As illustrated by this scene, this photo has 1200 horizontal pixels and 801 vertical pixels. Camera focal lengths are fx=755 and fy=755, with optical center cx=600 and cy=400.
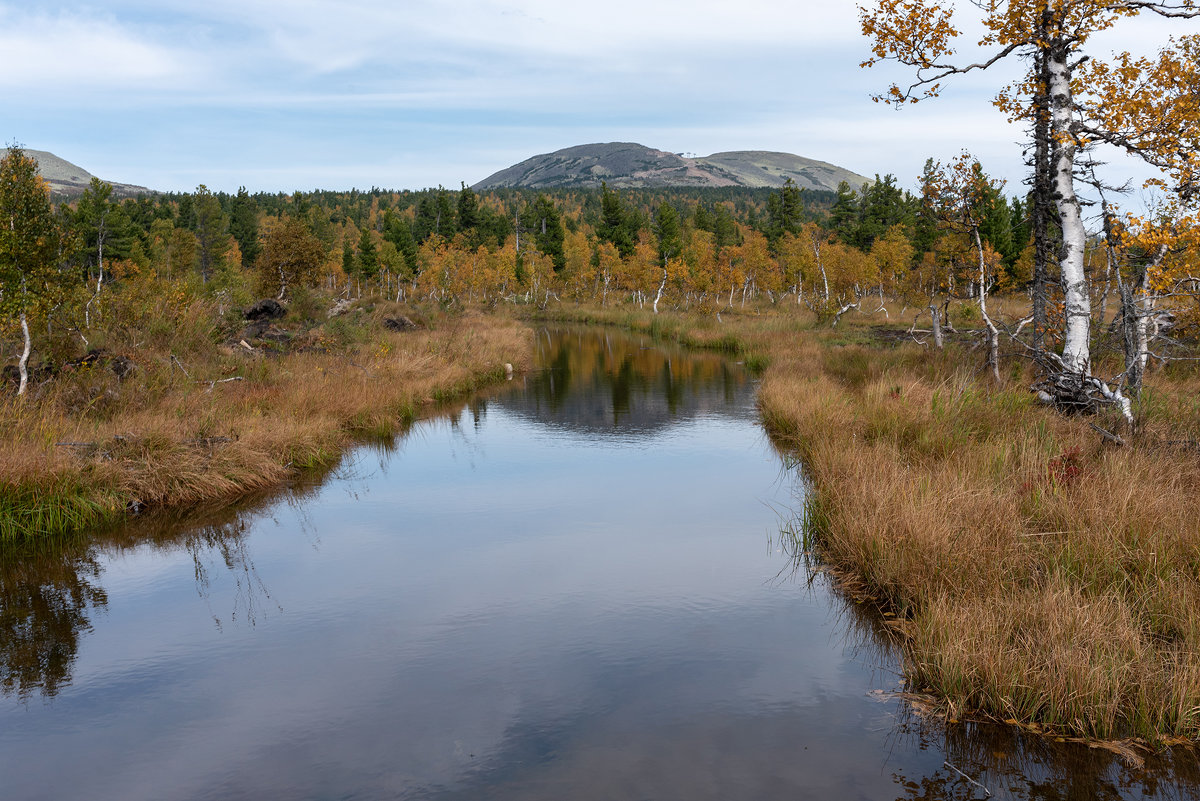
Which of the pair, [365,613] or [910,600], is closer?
[910,600]

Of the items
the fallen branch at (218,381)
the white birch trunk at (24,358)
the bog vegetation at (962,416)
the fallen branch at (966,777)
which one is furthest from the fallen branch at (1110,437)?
the white birch trunk at (24,358)

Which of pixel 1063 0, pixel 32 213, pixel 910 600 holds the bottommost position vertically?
pixel 910 600

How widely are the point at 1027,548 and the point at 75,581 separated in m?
11.4

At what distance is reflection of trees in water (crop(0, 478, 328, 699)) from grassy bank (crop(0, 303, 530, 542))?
22.2 inches

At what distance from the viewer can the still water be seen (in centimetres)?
568

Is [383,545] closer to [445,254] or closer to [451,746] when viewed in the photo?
[451,746]

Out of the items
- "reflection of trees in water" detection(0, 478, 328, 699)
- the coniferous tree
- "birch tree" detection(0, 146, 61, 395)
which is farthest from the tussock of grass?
the coniferous tree

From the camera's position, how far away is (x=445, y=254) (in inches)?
3049

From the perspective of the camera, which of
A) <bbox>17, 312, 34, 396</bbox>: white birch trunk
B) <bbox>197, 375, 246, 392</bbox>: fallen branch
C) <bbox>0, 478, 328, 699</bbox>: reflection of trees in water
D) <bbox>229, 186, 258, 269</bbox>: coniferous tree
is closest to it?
<bbox>0, 478, 328, 699</bbox>: reflection of trees in water

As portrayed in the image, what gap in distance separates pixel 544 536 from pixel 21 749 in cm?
671

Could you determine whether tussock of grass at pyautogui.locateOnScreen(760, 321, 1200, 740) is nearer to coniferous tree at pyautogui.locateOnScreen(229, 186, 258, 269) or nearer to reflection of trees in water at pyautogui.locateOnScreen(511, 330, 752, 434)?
reflection of trees in water at pyautogui.locateOnScreen(511, 330, 752, 434)

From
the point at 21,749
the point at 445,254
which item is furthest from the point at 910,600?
the point at 445,254

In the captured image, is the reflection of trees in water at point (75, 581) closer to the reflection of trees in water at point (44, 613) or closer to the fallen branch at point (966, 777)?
the reflection of trees in water at point (44, 613)

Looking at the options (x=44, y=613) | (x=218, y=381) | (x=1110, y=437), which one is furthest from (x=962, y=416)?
(x=218, y=381)
